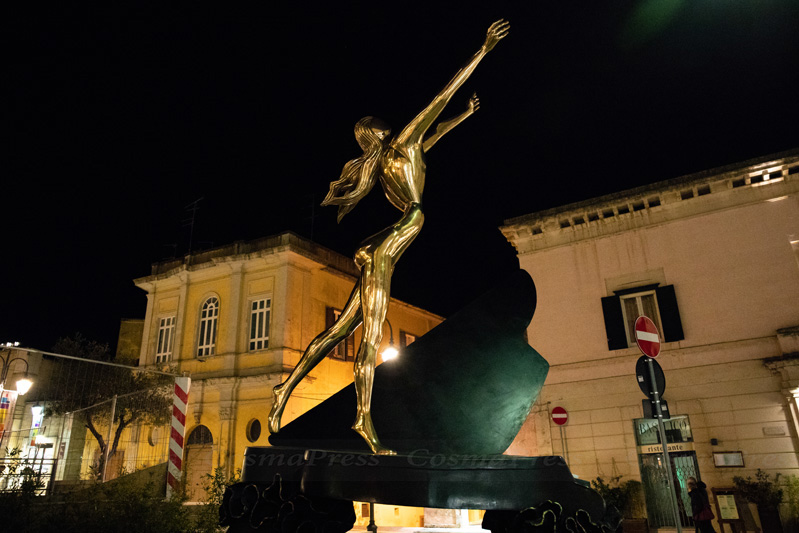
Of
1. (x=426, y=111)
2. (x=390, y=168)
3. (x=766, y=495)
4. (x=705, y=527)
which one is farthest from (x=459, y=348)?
(x=766, y=495)

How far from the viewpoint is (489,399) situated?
4.97 metres

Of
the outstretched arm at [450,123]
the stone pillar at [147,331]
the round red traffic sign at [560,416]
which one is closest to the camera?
the outstretched arm at [450,123]

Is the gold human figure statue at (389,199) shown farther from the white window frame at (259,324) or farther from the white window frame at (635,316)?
the white window frame at (259,324)

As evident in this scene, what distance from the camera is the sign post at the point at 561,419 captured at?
14.6 metres

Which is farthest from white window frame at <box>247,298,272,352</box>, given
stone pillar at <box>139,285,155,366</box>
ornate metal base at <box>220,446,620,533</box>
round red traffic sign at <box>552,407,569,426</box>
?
ornate metal base at <box>220,446,620,533</box>

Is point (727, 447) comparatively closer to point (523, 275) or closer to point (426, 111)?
point (523, 275)

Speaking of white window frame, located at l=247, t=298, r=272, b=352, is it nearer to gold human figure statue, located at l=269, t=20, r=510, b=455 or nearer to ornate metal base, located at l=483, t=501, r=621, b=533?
gold human figure statue, located at l=269, t=20, r=510, b=455

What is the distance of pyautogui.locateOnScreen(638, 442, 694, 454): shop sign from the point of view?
531 inches

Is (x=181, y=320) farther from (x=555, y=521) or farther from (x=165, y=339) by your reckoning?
(x=555, y=521)

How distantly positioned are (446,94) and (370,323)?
2060 mm

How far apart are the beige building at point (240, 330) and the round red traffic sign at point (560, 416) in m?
8.03

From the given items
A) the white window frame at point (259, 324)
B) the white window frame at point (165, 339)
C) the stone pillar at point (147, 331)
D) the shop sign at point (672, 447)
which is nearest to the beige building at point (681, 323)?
the shop sign at point (672, 447)

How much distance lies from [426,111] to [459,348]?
2.10 m

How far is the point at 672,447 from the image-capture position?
1372 centimetres
